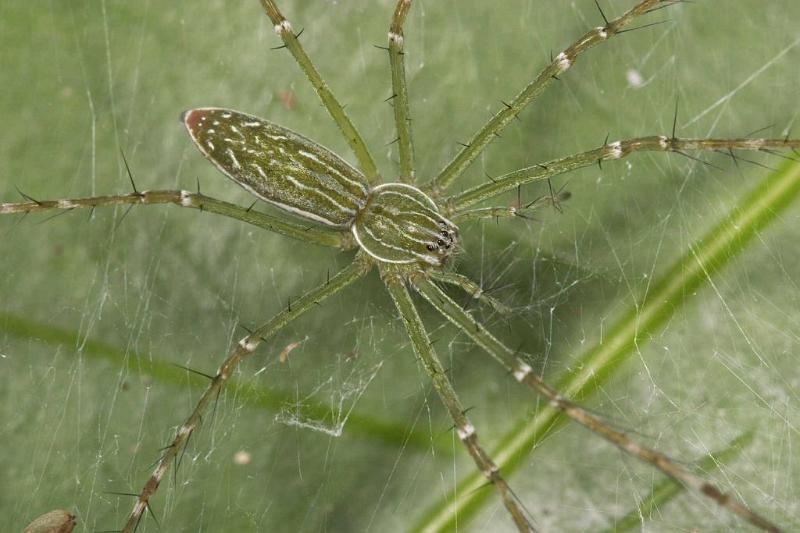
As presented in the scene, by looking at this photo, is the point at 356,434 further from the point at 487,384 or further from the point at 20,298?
the point at 20,298

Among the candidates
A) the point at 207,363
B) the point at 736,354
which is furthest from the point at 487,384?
the point at 207,363

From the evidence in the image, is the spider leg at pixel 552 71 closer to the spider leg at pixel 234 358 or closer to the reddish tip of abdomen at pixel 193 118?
the spider leg at pixel 234 358

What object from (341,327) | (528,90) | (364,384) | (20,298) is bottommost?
(364,384)

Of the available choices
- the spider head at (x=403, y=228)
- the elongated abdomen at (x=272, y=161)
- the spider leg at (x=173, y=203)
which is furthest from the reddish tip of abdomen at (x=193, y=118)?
the spider head at (x=403, y=228)

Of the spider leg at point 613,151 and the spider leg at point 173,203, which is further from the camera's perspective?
the spider leg at point 173,203

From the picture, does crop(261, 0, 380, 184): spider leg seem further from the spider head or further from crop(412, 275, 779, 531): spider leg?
crop(412, 275, 779, 531): spider leg

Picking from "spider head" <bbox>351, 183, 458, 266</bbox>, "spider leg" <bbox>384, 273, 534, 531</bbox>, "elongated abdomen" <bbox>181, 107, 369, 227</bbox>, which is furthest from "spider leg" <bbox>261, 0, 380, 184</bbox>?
"spider leg" <bbox>384, 273, 534, 531</bbox>
